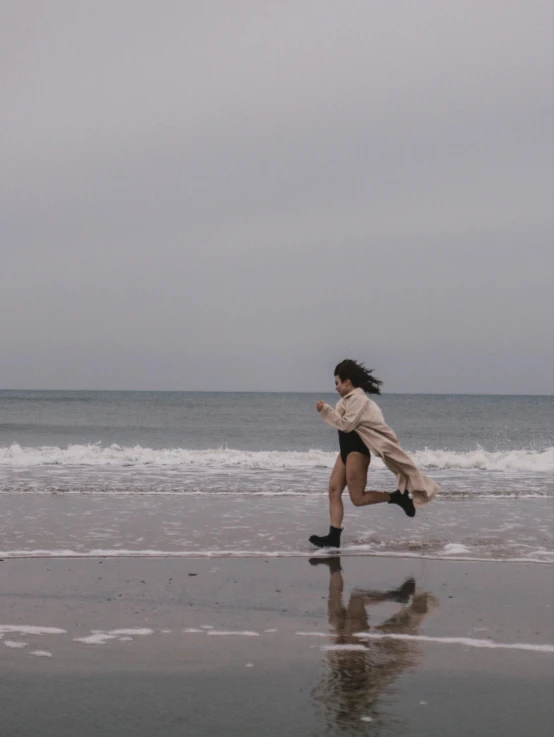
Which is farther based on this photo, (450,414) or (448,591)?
(450,414)

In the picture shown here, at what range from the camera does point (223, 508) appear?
11.1m

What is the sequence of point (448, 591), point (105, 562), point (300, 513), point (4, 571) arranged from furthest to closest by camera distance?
point (300, 513), point (105, 562), point (4, 571), point (448, 591)

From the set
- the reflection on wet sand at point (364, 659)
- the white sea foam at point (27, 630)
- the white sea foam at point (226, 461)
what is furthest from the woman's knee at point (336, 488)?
the white sea foam at point (226, 461)

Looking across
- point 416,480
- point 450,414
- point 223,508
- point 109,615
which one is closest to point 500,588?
point 416,480

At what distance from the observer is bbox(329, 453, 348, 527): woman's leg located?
324 inches

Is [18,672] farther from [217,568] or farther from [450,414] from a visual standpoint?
[450,414]

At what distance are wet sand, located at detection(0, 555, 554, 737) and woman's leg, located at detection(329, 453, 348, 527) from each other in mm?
1072

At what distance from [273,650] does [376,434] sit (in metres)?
3.87

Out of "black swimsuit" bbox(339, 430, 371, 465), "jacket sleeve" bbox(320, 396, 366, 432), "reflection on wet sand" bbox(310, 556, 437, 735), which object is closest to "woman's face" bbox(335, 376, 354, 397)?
"jacket sleeve" bbox(320, 396, 366, 432)

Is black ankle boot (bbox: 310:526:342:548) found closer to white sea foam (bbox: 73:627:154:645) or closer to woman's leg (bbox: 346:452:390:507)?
woman's leg (bbox: 346:452:390:507)

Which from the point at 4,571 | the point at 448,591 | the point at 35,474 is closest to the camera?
the point at 448,591

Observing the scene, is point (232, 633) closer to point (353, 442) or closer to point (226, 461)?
point (353, 442)

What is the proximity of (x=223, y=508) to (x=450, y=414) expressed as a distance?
5907cm

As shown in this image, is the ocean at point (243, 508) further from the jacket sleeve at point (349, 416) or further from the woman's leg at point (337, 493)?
the jacket sleeve at point (349, 416)
